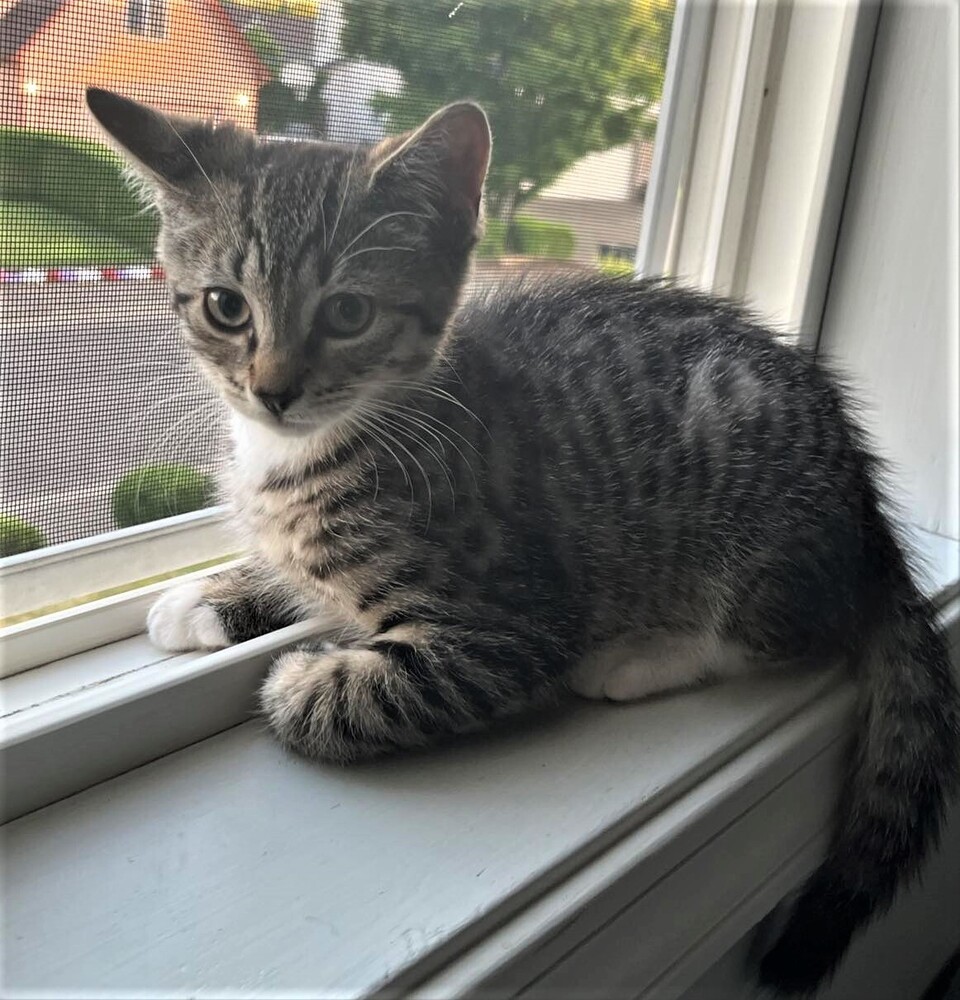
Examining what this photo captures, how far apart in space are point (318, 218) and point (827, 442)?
1.74 ft

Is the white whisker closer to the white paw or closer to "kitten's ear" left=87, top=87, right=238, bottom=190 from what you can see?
"kitten's ear" left=87, top=87, right=238, bottom=190

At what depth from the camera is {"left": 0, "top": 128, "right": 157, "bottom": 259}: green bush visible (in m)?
0.68

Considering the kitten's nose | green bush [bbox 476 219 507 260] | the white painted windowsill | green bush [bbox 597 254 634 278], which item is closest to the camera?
the white painted windowsill

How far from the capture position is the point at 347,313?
790 millimetres

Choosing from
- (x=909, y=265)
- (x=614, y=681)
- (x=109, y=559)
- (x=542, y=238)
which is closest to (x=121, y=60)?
(x=109, y=559)

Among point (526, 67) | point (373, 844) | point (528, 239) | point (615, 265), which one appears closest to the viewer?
point (373, 844)

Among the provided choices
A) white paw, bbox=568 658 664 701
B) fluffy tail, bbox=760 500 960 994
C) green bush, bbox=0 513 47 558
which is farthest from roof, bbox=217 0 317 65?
fluffy tail, bbox=760 500 960 994

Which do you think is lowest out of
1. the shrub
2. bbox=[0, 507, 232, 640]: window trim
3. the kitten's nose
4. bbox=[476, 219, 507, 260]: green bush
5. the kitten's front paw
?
the kitten's front paw

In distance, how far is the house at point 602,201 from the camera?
1.10m

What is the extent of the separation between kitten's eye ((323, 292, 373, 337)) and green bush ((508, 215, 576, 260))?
0.35 m

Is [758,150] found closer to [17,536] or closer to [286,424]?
[286,424]

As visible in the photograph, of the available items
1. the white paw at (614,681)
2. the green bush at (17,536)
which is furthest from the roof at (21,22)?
the white paw at (614,681)

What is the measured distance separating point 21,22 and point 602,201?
673mm

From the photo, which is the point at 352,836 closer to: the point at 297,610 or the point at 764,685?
the point at 297,610
